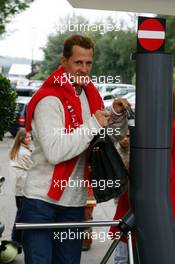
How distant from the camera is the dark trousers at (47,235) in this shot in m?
3.10

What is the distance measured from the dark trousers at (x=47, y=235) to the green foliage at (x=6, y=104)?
2.13 m

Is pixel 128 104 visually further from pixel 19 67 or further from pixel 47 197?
pixel 19 67

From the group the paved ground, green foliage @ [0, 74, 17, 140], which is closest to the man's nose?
the paved ground

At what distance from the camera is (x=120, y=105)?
3156 millimetres

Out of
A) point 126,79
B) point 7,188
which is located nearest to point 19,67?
point 7,188

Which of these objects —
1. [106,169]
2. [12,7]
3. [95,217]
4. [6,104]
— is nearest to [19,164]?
[6,104]

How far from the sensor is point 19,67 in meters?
67.9

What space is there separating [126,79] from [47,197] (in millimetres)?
2414

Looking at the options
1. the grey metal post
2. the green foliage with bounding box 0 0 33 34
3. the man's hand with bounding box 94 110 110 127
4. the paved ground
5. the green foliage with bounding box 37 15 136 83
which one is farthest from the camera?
the green foliage with bounding box 0 0 33 34

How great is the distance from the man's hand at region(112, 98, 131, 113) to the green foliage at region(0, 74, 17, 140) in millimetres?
2181

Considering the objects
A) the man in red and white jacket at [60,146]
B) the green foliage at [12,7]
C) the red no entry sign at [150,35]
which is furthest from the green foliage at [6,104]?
the green foliage at [12,7]

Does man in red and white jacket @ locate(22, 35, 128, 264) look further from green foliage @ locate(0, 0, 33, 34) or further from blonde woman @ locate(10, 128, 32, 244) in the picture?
green foliage @ locate(0, 0, 33, 34)

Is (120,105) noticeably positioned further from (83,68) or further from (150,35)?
(150,35)

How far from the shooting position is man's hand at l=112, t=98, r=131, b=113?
3.13 metres
